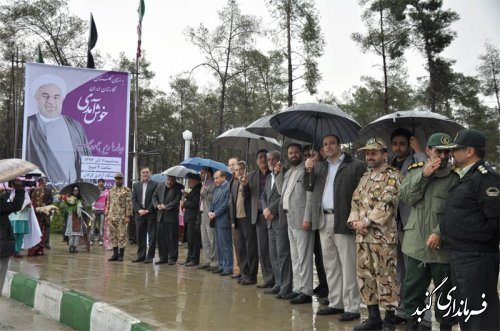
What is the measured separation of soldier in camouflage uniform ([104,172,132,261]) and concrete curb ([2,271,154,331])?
2.74 meters

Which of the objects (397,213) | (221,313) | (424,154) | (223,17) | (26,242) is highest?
(223,17)

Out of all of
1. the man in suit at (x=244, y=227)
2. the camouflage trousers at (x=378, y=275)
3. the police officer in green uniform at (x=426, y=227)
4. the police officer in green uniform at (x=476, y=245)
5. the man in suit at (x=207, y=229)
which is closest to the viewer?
the police officer in green uniform at (x=476, y=245)

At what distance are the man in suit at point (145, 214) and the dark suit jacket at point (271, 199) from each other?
3.45 meters

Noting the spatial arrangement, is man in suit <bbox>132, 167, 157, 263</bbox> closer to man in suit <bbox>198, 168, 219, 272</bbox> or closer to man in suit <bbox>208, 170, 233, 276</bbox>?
man in suit <bbox>198, 168, 219, 272</bbox>

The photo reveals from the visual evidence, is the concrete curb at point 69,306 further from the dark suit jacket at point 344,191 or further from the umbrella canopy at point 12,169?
the dark suit jacket at point 344,191

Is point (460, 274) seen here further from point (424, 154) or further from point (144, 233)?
point (144, 233)

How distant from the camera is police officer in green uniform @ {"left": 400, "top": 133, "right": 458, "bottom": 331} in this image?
12.5 feet

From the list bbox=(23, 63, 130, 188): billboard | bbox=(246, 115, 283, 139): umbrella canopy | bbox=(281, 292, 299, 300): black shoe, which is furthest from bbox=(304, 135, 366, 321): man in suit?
bbox=(23, 63, 130, 188): billboard

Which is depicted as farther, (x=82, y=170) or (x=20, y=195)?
(x=82, y=170)

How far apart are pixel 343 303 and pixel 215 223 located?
3391mm

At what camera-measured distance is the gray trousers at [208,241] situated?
324 inches

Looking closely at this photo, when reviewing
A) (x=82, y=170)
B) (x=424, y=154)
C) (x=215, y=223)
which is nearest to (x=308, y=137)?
(x=424, y=154)

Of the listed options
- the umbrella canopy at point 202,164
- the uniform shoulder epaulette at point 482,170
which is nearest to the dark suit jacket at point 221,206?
the umbrella canopy at point 202,164

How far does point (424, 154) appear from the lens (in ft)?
15.7
